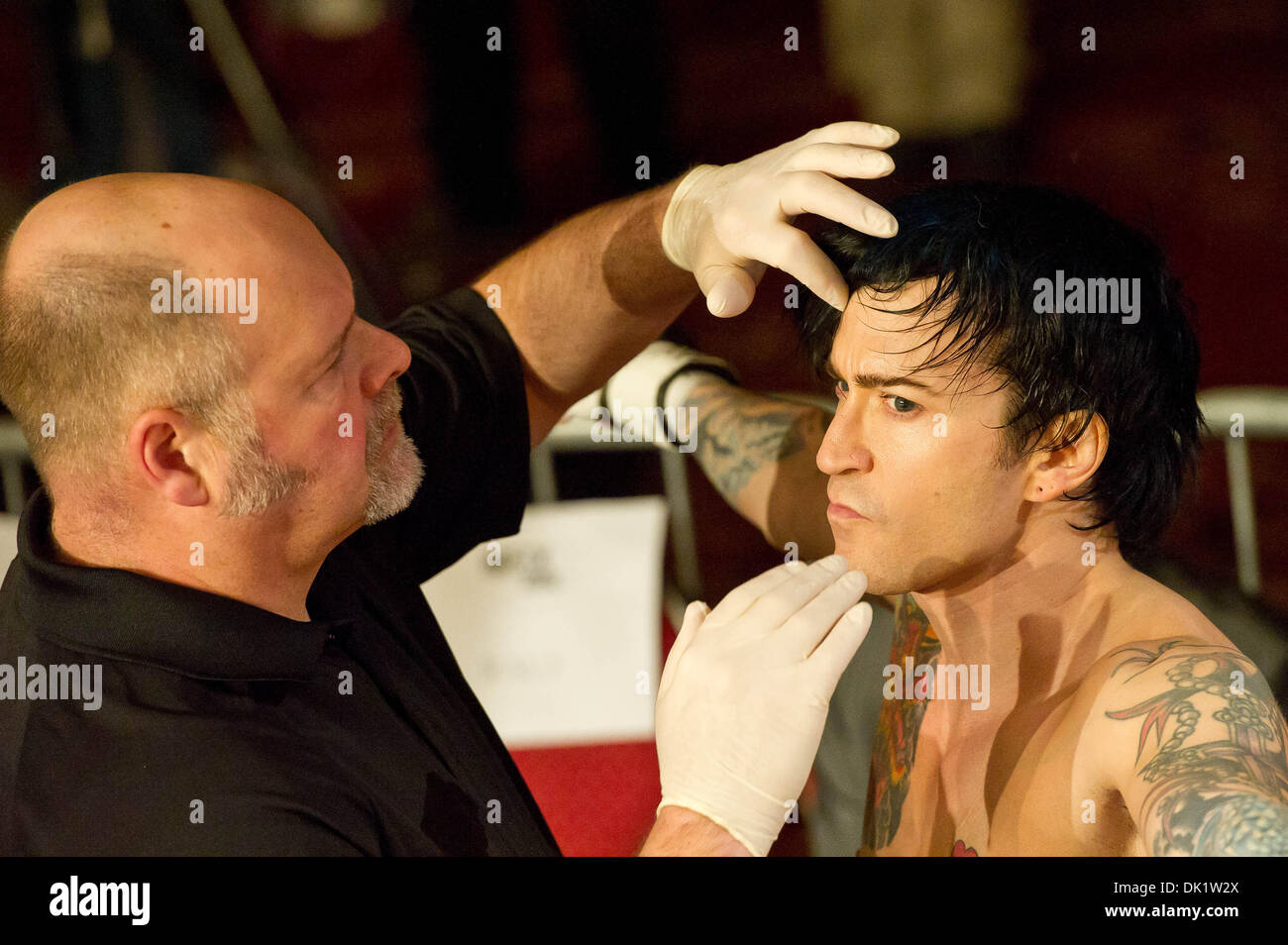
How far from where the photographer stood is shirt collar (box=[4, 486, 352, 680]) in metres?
1.32

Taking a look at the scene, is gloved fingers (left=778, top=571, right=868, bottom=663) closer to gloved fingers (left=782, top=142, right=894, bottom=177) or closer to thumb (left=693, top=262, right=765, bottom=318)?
thumb (left=693, top=262, right=765, bottom=318)

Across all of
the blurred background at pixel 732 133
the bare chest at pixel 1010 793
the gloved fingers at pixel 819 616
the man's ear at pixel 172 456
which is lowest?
the bare chest at pixel 1010 793

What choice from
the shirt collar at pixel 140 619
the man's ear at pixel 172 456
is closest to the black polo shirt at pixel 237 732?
the shirt collar at pixel 140 619

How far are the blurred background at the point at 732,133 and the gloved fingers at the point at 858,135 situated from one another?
1116 millimetres

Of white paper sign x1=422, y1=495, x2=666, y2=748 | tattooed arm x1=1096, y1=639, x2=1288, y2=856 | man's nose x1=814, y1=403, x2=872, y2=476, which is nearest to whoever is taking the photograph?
tattooed arm x1=1096, y1=639, x2=1288, y2=856

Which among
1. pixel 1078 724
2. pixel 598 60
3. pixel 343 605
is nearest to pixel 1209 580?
pixel 1078 724

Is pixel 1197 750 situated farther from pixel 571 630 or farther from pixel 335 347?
pixel 571 630

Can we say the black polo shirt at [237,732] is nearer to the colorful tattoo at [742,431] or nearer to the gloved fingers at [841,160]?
the colorful tattoo at [742,431]

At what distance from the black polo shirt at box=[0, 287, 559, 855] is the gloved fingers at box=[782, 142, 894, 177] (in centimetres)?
83

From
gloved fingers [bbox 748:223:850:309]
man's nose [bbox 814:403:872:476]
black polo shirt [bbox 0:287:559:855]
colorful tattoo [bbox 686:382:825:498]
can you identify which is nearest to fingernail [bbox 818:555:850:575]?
man's nose [bbox 814:403:872:476]

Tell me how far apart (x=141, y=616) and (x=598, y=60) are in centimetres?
168

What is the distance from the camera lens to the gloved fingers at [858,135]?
1.34 m
